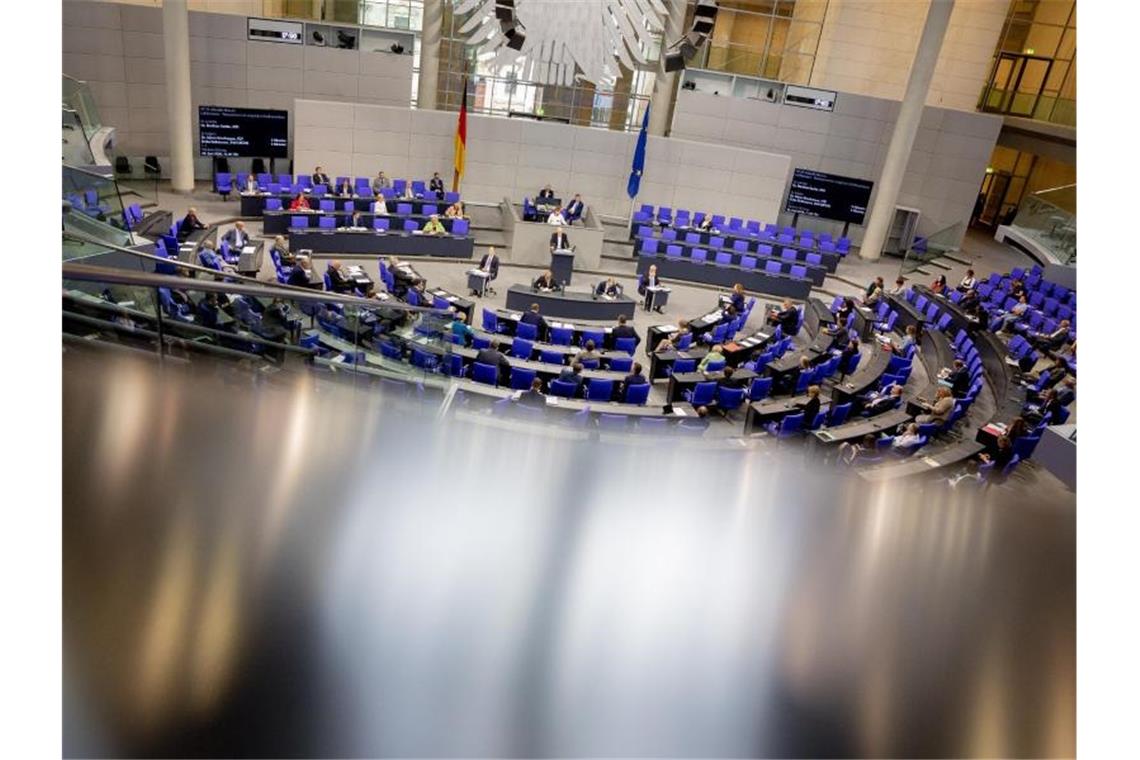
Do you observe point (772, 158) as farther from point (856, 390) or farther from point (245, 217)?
point (245, 217)

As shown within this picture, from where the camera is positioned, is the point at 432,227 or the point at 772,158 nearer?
the point at 432,227

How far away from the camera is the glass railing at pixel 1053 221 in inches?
605

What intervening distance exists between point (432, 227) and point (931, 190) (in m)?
14.0

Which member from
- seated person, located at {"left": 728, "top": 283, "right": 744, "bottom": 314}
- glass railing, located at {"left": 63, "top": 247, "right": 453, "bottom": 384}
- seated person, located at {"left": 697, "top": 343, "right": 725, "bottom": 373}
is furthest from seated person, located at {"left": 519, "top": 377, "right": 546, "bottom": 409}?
seated person, located at {"left": 728, "top": 283, "right": 744, "bottom": 314}

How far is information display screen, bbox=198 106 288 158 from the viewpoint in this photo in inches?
701

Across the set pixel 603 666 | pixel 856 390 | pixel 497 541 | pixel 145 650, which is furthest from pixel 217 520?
pixel 856 390

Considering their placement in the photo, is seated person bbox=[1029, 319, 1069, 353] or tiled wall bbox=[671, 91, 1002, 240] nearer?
seated person bbox=[1029, 319, 1069, 353]

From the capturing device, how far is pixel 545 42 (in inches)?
174

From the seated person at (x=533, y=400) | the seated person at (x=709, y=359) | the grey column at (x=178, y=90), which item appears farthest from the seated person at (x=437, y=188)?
the seated person at (x=533, y=400)

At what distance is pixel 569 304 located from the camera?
1413cm

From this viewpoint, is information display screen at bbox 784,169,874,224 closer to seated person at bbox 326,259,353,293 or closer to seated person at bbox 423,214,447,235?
seated person at bbox 423,214,447,235

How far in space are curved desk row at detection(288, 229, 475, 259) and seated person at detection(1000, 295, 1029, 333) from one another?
35.2 ft

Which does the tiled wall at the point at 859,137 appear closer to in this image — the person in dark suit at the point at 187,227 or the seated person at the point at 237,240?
the seated person at the point at 237,240
